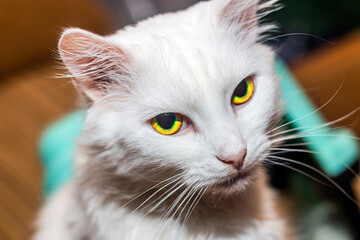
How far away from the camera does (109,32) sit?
0.90 metres

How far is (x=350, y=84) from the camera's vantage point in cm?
71

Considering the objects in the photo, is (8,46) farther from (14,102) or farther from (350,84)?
(350,84)

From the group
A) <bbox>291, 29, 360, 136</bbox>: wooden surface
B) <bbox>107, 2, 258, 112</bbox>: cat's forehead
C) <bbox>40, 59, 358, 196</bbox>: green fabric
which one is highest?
<bbox>107, 2, 258, 112</bbox>: cat's forehead

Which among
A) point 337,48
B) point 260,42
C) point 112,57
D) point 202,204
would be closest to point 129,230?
point 202,204

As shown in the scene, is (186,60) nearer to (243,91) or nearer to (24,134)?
(243,91)

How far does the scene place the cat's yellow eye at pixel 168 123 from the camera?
0.63 m

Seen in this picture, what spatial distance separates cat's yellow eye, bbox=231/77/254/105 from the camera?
65 centimetres

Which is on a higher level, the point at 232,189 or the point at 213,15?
the point at 213,15

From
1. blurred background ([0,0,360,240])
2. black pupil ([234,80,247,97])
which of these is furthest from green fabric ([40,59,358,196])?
black pupil ([234,80,247,97])

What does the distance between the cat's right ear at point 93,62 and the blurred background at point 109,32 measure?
1.1 inches

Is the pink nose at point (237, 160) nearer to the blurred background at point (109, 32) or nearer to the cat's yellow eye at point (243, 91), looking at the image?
the cat's yellow eye at point (243, 91)

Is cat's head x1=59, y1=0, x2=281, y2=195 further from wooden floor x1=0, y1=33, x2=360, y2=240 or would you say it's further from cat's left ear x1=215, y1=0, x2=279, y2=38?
wooden floor x1=0, y1=33, x2=360, y2=240

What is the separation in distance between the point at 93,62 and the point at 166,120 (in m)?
0.15

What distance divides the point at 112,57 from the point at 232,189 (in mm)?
289
